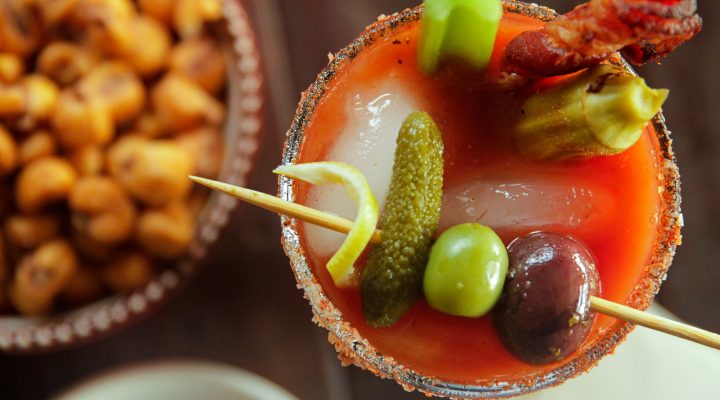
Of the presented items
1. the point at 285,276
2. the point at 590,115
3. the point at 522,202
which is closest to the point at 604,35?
the point at 590,115

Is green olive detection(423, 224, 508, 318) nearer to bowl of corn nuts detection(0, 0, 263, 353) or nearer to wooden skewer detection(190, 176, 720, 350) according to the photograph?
wooden skewer detection(190, 176, 720, 350)

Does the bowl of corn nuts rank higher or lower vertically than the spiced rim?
higher

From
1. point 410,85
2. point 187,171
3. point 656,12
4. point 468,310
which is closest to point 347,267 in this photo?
point 468,310

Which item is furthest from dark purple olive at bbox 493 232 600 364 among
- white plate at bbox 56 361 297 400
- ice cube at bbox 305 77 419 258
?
white plate at bbox 56 361 297 400

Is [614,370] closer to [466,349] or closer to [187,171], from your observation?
[466,349]

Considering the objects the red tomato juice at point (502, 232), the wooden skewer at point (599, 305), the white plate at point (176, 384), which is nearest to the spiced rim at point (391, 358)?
the red tomato juice at point (502, 232)

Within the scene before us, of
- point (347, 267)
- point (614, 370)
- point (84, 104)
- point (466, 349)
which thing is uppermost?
point (84, 104)
